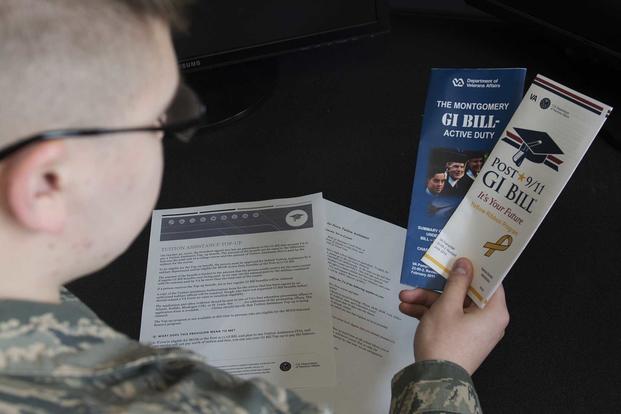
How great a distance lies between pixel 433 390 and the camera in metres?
0.62

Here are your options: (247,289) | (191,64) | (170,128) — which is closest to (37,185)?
(170,128)

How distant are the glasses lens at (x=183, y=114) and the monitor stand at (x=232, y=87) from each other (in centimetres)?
36

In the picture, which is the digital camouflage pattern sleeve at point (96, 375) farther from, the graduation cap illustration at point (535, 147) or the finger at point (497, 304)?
the graduation cap illustration at point (535, 147)

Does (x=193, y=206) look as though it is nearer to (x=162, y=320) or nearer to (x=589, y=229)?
(x=162, y=320)

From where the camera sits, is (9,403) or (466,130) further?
(466,130)

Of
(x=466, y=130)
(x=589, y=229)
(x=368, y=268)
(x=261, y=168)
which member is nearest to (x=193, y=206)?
(x=261, y=168)

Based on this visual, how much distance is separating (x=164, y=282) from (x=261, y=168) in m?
0.21

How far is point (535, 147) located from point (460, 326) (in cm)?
21

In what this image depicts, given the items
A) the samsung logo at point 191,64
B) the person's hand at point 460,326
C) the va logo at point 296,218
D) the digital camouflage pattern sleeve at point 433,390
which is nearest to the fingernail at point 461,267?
the person's hand at point 460,326

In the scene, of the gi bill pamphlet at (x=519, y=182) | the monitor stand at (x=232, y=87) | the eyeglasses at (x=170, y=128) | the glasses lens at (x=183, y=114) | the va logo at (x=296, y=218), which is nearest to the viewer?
the eyeglasses at (x=170, y=128)

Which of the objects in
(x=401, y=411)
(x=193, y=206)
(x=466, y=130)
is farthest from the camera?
(x=193, y=206)

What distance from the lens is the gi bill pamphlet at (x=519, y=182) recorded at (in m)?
0.66

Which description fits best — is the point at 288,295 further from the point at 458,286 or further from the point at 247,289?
the point at 458,286

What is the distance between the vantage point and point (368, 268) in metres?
0.78
